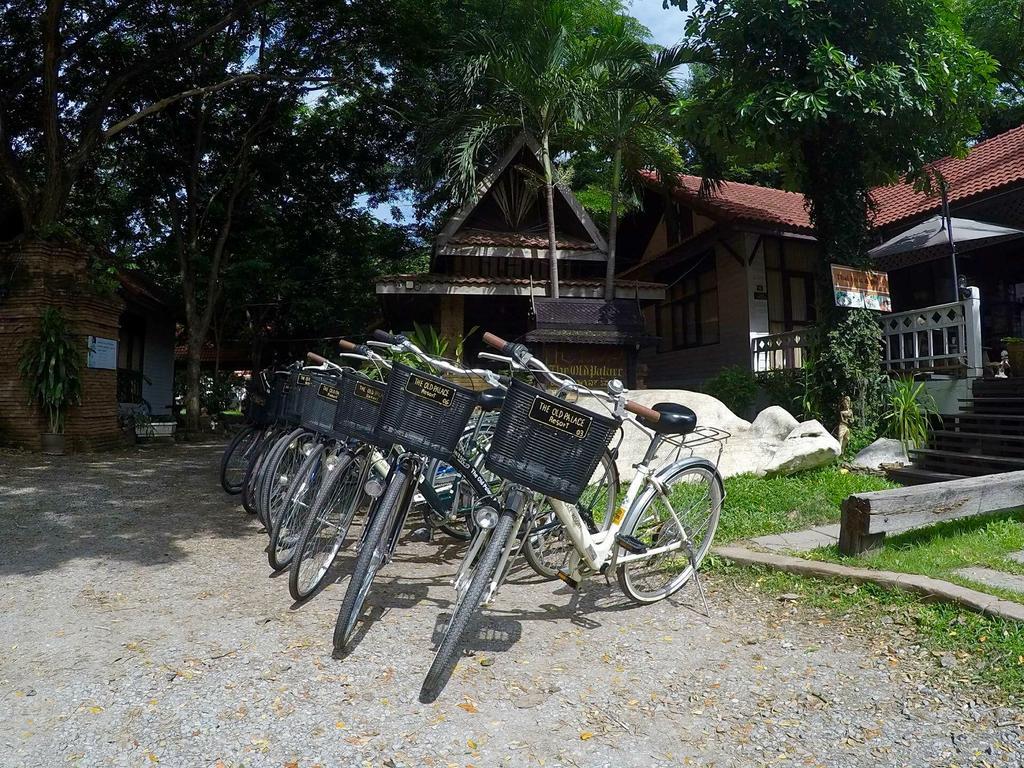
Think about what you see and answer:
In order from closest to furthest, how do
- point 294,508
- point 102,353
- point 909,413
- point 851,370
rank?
point 294,508 → point 909,413 → point 851,370 → point 102,353

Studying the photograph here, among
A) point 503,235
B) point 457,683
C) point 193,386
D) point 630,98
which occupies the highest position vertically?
point 630,98

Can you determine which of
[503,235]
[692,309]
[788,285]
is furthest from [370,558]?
[692,309]

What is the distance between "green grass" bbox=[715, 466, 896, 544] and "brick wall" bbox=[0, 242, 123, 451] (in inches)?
406

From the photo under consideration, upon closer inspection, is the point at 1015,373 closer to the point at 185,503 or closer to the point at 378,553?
the point at 378,553

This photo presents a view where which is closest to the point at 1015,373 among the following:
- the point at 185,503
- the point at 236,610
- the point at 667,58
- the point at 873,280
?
the point at 873,280

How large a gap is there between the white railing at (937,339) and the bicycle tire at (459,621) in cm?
766

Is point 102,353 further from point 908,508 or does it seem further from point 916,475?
point 908,508

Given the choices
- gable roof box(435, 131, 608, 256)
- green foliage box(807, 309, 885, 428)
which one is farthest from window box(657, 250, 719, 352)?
green foliage box(807, 309, 885, 428)

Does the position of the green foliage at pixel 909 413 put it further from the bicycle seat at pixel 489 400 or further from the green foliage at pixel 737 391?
the bicycle seat at pixel 489 400

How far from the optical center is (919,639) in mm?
3236

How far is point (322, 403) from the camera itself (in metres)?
4.39

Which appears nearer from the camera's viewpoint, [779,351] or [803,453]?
[803,453]

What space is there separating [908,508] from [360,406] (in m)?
3.22

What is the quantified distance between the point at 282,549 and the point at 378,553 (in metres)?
1.34
